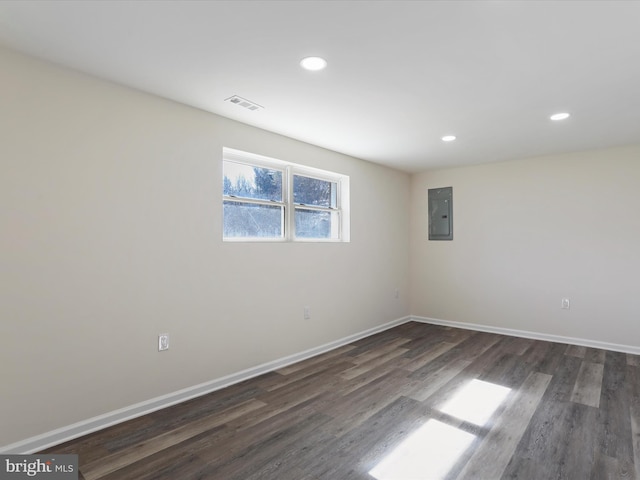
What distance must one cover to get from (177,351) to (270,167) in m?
1.95

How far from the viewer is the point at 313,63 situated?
218 centimetres

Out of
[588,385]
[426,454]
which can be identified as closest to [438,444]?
[426,454]

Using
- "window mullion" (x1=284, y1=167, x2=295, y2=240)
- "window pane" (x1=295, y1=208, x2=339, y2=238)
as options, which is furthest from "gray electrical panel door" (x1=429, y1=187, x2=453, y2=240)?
"window mullion" (x1=284, y1=167, x2=295, y2=240)

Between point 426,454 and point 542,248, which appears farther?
point 542,248

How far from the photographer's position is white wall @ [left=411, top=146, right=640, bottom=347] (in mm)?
4012

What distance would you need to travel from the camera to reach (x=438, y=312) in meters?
5.41

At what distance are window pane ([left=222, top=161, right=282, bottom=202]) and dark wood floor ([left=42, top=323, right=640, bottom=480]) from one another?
1.75 metres

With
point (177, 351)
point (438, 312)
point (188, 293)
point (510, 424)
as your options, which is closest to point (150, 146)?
point (188, 293)

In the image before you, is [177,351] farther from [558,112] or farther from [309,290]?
[558,112]

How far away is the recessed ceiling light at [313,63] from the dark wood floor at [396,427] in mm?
2360

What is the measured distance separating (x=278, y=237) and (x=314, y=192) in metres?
0.81

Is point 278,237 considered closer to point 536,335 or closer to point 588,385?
point 588,385

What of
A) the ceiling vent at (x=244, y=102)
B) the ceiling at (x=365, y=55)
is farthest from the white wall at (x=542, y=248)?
the ceiling vent at (x=244, y=102)

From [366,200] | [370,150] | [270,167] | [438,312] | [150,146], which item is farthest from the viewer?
[438,312]
